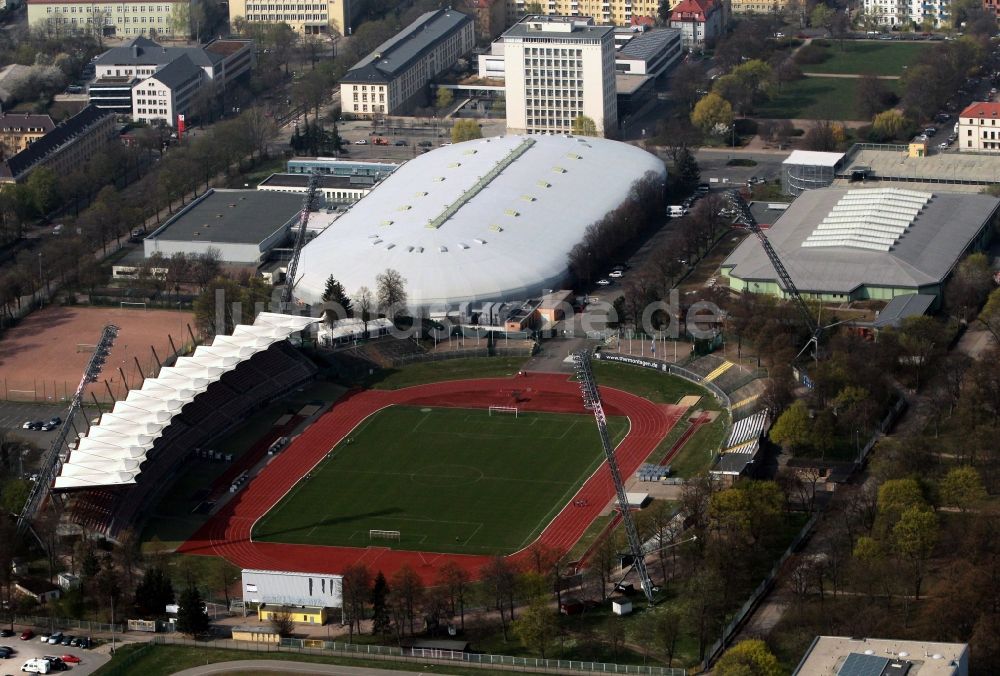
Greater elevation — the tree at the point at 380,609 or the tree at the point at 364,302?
the tree at the point at 364,302

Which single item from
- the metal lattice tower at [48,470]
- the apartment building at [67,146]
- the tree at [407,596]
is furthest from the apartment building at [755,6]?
the tree at [407,596]

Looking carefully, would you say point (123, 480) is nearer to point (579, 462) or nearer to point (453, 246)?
point (579, 462)

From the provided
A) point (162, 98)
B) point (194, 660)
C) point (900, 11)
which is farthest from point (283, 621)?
point (900, 11)

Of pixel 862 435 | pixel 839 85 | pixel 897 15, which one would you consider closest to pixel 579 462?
pixel 862 435

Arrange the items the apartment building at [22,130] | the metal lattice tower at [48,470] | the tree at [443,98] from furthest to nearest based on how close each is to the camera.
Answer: the tree at [443,98] < the apartment building at [22,130] < the metal lattice tower at [48,470]

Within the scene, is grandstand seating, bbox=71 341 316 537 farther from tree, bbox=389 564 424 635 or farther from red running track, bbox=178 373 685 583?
tree, bbox=389 564 424 635

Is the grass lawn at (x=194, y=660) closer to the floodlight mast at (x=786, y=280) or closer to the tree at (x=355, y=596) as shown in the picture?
the tree at (x=355, y=596)
